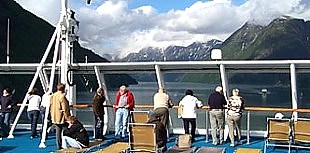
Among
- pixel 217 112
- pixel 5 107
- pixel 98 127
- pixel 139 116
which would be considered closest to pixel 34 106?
pixel 5 107

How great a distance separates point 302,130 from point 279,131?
1.51 feet

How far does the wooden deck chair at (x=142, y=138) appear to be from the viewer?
8.91 m

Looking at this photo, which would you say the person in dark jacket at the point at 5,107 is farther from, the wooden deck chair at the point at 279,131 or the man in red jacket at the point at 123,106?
the wooden deck chair at the point at 279,131

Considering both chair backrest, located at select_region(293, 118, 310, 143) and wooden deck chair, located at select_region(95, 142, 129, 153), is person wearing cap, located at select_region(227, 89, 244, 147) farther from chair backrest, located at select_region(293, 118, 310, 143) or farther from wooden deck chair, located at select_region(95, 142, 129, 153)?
wooden deck chair, located at select_region(95, 142, 129, 153)

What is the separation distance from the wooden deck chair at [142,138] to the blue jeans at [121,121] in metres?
3.25

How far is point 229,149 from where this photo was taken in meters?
11.1

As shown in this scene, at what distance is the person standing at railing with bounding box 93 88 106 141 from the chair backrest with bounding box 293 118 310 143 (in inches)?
177

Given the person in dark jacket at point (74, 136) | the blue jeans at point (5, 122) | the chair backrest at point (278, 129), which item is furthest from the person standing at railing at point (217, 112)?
the blue jeans at point (5, 122)

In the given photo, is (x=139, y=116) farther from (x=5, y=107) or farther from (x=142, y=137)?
(x=5, y=107)

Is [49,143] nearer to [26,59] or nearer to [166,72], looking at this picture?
[166,72]

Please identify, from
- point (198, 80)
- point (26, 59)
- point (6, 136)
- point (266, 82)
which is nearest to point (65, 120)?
point (6, 136)

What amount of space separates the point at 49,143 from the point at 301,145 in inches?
226

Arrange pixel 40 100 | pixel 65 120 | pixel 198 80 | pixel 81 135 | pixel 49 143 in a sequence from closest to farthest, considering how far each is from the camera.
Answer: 1. pixel 81 135
2. pixel 65 120
3. pixel 49 143
4. pixel 40 100
5. pixel 198 80

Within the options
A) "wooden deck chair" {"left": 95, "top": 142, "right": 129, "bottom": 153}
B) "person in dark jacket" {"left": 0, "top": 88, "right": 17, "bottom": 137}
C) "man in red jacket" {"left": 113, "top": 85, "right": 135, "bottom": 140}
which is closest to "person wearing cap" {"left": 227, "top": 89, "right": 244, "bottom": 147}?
"man in red jacket" {"left": 113, "top": 85, "right": 135, "bottom": 140}
